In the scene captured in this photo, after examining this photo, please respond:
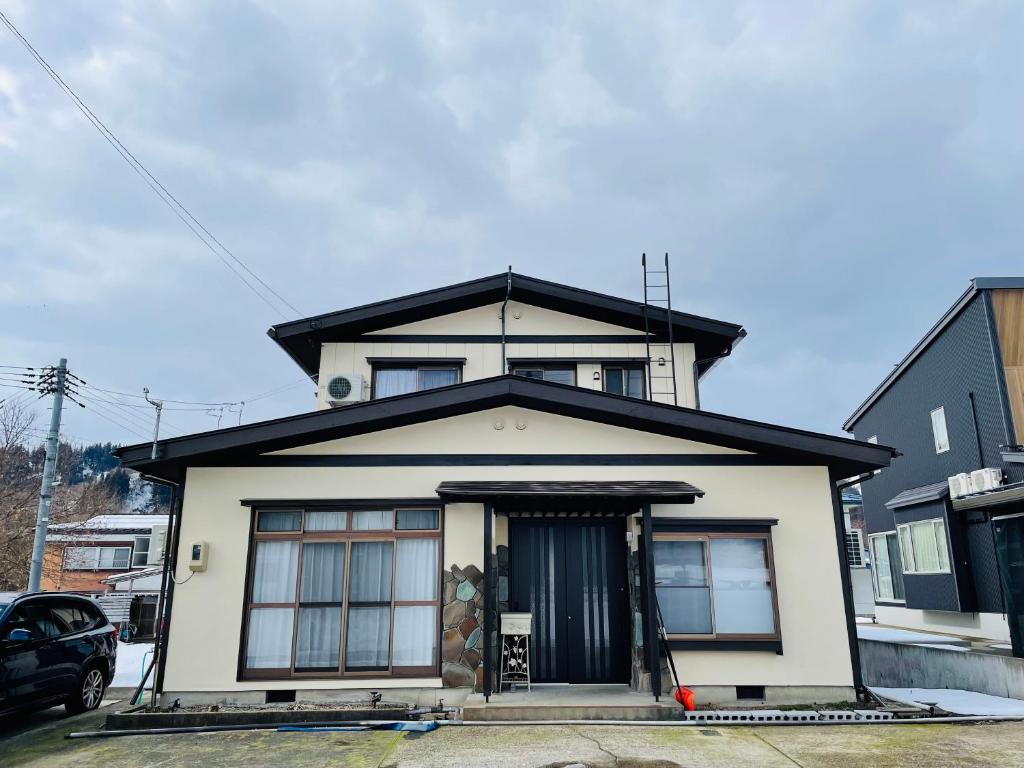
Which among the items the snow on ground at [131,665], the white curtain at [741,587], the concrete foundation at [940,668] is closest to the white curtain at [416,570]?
the white curtain at [741,587]

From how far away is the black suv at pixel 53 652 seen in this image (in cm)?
799

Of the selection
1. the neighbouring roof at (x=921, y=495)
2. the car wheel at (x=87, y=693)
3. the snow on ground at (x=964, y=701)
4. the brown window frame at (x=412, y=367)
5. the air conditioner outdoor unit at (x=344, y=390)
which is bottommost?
the snow on ground at (x=964, y=701)

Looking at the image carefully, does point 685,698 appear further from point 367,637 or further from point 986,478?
point 986,478

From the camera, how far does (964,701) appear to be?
973cm

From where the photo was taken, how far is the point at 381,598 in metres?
9.42

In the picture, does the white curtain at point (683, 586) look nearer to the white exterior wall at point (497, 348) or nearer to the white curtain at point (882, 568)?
the white exterior wall at point (497, 348)

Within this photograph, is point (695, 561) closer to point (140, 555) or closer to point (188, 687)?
point (188, 687)

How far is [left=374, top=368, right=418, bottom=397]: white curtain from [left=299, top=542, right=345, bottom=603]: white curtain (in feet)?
14.4

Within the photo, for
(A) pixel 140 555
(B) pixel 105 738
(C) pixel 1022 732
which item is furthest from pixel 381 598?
(A) pixel 140 555

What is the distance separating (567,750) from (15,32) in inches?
498

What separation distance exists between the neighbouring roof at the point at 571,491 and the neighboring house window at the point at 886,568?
46.6 feet

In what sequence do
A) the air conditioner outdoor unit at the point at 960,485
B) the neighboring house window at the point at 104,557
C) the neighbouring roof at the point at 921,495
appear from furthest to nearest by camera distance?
the neighboring house window at the point at 104,557 < the neighbouring roof at the point at 921,495 < the air conditioner outdoor unit at the point at 960,485

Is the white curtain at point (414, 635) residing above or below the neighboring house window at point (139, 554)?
below

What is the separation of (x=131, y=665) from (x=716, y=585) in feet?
38.6
